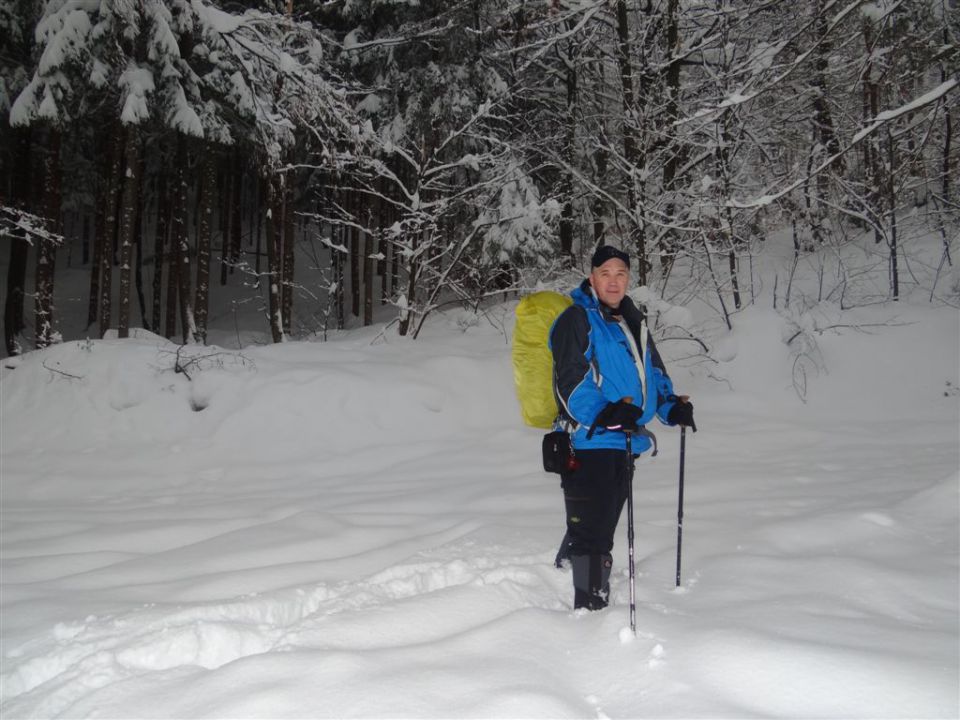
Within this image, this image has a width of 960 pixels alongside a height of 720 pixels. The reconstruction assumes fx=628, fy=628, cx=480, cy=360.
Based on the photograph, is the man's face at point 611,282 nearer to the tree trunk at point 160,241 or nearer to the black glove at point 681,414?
the black glove at point 681,414

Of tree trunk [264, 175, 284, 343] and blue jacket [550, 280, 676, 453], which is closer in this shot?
blue jacket [550, 280, 676, 453]

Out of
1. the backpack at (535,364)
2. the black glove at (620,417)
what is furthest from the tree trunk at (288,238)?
the black glove at (620,417)

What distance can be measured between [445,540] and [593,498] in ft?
5.09

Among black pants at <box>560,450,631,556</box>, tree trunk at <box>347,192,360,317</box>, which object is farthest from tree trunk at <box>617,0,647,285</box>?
tree trunk at <box>347,192,360,317</box>

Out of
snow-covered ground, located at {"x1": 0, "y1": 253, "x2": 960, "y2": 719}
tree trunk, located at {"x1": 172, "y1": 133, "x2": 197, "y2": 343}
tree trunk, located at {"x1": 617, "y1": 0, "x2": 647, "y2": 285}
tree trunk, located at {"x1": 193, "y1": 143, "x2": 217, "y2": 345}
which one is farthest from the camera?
tree trunk, located at {"x1": 172, "y1": 133, "x2": 197, "y2": 343}

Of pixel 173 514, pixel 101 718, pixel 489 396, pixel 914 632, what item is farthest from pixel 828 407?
pixel 101 718

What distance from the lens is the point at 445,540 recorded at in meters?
4.45

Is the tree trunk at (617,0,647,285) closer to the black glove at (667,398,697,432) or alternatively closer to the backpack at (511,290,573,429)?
the black glove at (667,398,697,432)

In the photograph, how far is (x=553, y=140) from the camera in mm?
A: 12859

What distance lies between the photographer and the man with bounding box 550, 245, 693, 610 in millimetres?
3160

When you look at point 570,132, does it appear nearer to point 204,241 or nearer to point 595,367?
point 204,241

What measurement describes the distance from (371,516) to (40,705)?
2791 millimetres

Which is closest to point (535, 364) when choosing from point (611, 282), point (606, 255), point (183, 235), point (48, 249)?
point (611, 282)

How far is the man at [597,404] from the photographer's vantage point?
3160 millimetres
